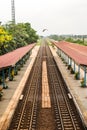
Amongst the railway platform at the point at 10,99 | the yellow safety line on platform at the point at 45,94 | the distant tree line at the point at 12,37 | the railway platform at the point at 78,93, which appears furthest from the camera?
the distant tree line at the point at 12,37

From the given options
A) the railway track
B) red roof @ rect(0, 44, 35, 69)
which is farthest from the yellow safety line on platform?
red roof @ rect(0, 44, 35, 69)

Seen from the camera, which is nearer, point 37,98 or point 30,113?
point 30,113

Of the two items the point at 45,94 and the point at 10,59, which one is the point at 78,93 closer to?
the point at 45,94

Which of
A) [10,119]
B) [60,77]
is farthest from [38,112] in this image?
[60,77]

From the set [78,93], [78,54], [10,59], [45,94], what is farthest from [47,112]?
[78,54]

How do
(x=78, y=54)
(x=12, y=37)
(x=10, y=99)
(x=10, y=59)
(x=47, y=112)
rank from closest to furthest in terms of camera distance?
(x=47, y=112)
(x=10, y=99)
(x=10, y=59)
(x=78, y=54)
(x=12, y=37)

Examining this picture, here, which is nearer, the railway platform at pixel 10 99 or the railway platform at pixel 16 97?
the railway platform at pixel 10 99

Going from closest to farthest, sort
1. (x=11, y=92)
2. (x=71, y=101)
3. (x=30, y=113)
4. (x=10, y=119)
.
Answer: (x=10, y=119) < (x=30, y=113) < (x=71, y=101) < (x=11, y=92)

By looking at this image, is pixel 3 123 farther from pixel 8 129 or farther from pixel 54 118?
pixel 54 118

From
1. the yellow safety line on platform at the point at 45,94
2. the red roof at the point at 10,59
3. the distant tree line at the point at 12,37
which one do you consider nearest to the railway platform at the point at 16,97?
the yellow safety line on platform at the point at 45,94

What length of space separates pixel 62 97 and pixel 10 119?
26.4 ft

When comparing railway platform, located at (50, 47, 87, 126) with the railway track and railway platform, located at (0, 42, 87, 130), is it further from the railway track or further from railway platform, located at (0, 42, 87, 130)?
the railway track

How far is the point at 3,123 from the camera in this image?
1838cm

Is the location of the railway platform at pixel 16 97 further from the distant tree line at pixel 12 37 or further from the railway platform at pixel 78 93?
the distant tree line at pixel 12 37
